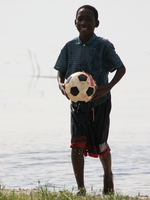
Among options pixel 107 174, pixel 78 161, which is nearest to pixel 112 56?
pixel 78 161

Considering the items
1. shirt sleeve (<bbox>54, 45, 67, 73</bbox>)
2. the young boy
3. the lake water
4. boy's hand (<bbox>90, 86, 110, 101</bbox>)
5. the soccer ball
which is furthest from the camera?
the lake water

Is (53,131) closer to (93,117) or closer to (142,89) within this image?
(93,117)

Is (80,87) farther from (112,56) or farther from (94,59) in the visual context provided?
(112,56)

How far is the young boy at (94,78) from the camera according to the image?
6.36 metres

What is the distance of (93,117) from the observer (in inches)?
253

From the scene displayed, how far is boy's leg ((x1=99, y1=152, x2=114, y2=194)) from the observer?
21.7ft

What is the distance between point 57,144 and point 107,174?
3047mm

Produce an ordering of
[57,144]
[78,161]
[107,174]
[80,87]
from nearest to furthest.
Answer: [80,87]
[78,161]
[107,174]
[57,144]

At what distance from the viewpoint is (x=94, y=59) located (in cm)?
638

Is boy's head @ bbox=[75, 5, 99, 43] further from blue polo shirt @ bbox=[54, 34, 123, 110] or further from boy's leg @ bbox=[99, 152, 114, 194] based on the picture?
boy's leg @ bbox=[99, 152, 114, 194]

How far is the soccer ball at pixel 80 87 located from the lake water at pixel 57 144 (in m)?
0.91

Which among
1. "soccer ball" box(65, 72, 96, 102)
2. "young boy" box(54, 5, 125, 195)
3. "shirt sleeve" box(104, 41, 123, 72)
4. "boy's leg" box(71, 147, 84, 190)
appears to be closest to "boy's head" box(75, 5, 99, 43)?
"young boy" box(54, 5, 125, 195)

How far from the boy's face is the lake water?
1504 millimetres

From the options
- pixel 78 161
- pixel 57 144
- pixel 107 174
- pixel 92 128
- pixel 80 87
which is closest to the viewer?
pixel 80 87
